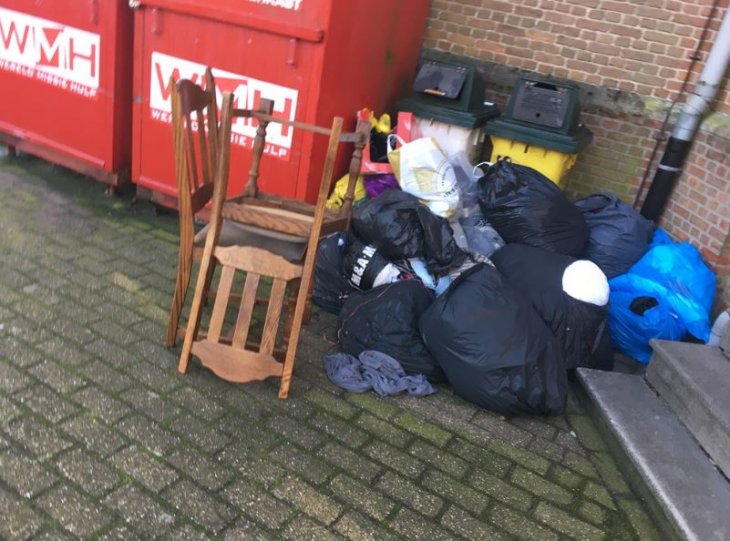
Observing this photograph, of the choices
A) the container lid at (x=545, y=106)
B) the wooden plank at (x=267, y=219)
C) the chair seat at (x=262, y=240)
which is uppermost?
the container lid at (x=545, y=106)

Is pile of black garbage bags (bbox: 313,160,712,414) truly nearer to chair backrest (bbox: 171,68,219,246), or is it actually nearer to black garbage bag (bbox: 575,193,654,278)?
black garbage bag (bbox: 575,193,654,278)

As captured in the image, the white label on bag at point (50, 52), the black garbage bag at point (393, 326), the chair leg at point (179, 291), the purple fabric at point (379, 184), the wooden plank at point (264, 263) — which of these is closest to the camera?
the wooden plank at point (264, 263)

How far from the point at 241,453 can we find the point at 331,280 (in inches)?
55.8

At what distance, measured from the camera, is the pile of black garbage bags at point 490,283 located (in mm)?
2961

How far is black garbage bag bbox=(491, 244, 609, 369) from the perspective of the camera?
3.28 meters

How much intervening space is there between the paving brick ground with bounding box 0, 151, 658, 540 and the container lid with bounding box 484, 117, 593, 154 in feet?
5.62

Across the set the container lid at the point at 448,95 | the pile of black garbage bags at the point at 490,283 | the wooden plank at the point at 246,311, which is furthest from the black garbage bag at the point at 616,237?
the wooden plank at the point at 246,311

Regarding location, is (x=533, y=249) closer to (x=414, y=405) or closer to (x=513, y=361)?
(x=513, y=361)

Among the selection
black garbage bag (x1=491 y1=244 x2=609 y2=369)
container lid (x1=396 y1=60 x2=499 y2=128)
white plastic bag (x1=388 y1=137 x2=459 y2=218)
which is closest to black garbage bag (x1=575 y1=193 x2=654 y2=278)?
black garbage bag (x1=491 y1=244 x2=609 y2=369)

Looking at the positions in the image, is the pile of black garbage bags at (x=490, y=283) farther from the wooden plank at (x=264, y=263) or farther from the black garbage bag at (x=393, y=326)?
the wooden plank at (x=264, y=263)

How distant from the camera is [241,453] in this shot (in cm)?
251

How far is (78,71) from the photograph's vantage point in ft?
14.8

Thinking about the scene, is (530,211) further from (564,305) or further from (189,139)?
(189,139)

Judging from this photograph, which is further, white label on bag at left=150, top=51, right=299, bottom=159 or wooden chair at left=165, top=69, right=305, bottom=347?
white label on bag at left=150, top=51, right=299, bottom=159
